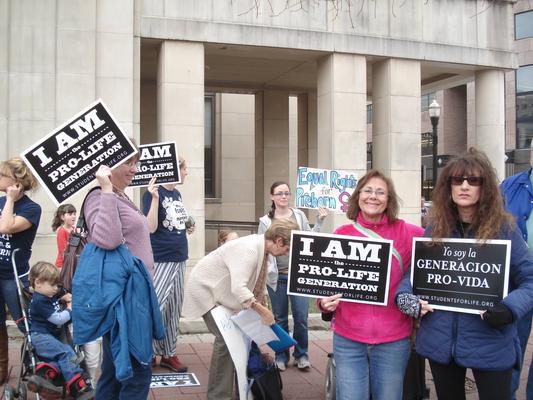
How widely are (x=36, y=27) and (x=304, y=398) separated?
27.1 feet

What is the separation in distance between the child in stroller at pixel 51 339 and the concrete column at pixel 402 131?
29.5 feet

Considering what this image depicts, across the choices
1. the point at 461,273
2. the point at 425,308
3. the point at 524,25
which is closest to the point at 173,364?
the point at 425,308

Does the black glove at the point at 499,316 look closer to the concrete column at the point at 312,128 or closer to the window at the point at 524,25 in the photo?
the concrete column at the point at 312,128

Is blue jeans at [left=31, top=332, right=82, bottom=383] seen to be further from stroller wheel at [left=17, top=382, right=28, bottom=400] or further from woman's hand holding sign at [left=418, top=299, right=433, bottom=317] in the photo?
woman's hand holding sign at [left=418, top=299, right=433, bottom=317]

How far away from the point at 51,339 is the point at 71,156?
1.73 m

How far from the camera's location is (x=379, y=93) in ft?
44.1

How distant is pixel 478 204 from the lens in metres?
3.53

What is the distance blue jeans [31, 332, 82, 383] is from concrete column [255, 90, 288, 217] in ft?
47.4

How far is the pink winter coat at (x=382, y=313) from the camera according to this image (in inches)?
146

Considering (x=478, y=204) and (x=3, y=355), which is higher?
(x=478, y=204)

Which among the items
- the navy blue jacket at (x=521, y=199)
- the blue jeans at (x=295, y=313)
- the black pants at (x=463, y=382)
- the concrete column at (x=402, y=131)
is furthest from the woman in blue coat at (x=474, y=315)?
the concrete column at (x=402, y=131)

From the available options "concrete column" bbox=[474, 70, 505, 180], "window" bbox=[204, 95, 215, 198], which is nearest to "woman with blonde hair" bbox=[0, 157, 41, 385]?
"concrete column" bbox=[474, 70, 505, 180]

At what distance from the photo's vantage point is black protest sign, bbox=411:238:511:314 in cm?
340

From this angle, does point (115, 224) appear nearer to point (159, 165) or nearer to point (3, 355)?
point (3, 355)
